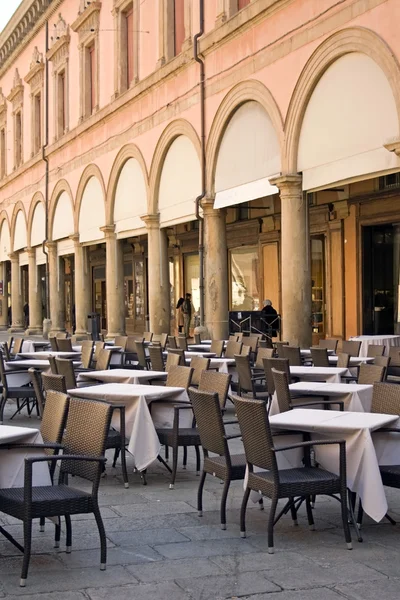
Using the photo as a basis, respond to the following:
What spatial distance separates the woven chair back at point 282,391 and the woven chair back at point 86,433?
7.74 feet

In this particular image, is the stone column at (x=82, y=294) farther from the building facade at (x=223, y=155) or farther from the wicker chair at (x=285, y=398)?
the wicker chair at (x=285, y=398)

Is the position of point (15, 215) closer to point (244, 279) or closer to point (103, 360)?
point (244, 279)

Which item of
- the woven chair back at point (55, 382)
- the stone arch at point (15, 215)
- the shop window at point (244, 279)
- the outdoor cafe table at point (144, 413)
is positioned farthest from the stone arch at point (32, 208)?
the outdoor cafe table at point (144, 413)

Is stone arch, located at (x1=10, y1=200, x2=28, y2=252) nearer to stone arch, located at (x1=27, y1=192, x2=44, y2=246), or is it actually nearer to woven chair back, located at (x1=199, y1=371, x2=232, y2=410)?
stone arch, located at (x1=27, y1=192, x2=44, y2=246)

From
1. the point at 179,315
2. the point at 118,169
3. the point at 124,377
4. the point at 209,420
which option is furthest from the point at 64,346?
the point at 179,315

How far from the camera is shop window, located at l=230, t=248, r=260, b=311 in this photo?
26844mm

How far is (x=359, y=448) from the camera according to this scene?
643 cm

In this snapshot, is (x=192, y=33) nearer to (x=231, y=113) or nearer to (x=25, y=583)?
(x=231, y=113)

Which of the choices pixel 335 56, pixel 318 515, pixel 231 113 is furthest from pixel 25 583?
pixel 231 113

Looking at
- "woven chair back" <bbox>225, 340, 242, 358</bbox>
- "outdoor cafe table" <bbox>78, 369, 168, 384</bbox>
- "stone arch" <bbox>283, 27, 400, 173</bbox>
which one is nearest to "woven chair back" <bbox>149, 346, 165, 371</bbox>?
"woven chair back" <bbox>225, 340, 242, 358</bbox>

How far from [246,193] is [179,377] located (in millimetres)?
11005

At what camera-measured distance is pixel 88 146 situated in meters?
31.5

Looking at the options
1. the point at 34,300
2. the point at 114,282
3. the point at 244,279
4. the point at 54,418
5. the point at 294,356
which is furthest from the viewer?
the point at 34,300

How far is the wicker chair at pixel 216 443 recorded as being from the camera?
266 inches
